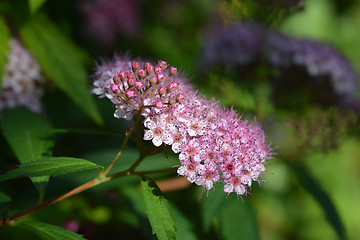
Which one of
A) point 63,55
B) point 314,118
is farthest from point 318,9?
point 63,55

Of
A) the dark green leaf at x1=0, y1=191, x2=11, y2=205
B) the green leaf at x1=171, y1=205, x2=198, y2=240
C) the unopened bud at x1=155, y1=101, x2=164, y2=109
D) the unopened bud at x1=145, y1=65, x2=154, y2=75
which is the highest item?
the unopened bud at x1=145, y1=65, x2=154, y2=75

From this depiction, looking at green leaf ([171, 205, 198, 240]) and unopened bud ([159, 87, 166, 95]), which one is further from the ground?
unopened bud ([159, 87, 166, 95])

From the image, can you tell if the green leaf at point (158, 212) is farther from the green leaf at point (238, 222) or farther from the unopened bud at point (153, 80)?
the green leaf at point (238, 222)

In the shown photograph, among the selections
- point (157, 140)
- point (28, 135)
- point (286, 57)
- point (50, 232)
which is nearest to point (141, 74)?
point (157, 140)

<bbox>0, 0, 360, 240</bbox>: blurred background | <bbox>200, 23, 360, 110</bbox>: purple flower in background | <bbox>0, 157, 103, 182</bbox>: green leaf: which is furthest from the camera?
<bbox>200, 23, 360, 110</bbox>: purple flower in background

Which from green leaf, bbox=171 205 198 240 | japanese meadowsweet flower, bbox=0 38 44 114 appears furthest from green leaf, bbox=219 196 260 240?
japanese meadowsweet flower, bbox=0 38 44 114

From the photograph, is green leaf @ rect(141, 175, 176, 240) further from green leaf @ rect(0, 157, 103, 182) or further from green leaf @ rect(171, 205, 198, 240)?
green leaf @ rect(171, 205, 198, 240)

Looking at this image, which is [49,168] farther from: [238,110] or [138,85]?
[238,110]

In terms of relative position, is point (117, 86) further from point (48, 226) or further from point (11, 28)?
point (11, 28)
